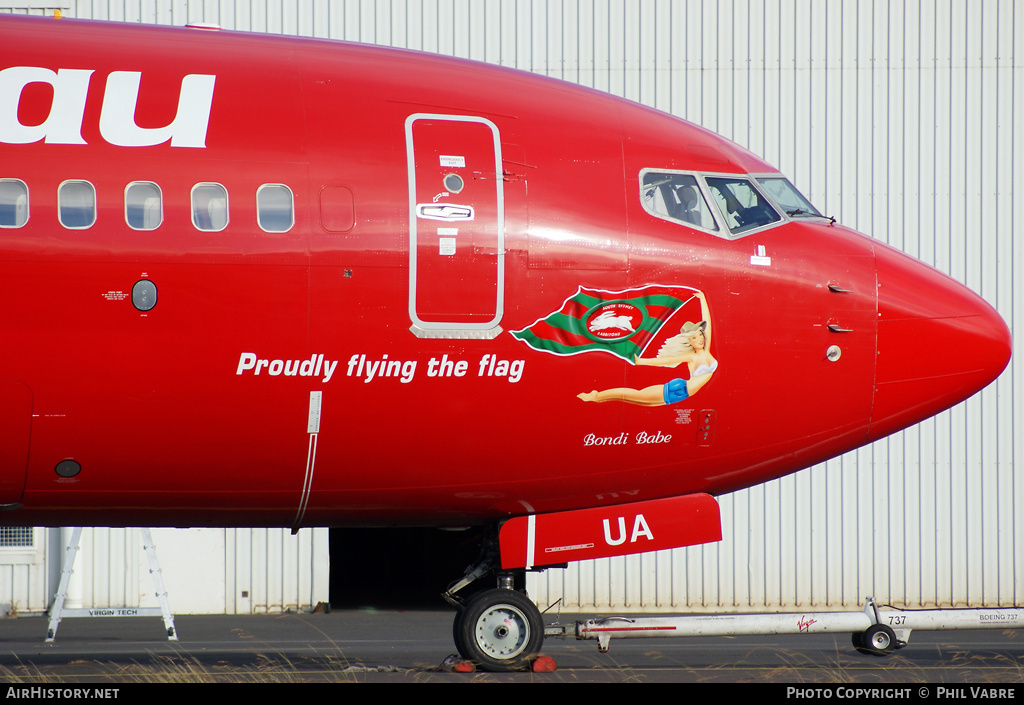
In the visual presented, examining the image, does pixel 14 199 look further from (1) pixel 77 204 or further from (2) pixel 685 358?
(2) pixel 685 358

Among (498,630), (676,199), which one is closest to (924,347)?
(676,199)

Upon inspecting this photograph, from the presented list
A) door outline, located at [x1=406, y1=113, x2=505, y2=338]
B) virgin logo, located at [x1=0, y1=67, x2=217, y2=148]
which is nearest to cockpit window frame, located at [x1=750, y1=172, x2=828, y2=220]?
door outline, located at [x1=406, y1=113, x2=505, y2=338]

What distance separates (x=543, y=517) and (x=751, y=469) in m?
1.81

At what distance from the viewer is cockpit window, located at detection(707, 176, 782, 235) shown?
28.2ft

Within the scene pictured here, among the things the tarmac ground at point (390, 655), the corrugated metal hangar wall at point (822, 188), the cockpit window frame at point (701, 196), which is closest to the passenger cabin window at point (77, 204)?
the tarmac ground at point (390, 655)

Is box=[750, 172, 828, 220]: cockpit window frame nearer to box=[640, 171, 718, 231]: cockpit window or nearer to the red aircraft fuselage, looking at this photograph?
the red aircraft fuselage

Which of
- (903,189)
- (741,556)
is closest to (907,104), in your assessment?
(903,189)

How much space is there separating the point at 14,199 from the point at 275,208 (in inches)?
70.0

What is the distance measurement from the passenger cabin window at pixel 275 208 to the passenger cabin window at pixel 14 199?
1.58 metres

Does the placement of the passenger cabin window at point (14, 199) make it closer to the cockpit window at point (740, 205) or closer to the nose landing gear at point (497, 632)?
the nose landing gear at point (497, 632)

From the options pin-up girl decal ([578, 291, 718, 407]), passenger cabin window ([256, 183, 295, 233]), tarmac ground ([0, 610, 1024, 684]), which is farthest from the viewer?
tarmac ground ([0, 610, 1024, 684])

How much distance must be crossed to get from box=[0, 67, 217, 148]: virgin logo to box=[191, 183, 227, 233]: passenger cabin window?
1.16ft

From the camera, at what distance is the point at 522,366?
7.88m

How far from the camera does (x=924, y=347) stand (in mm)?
8492
